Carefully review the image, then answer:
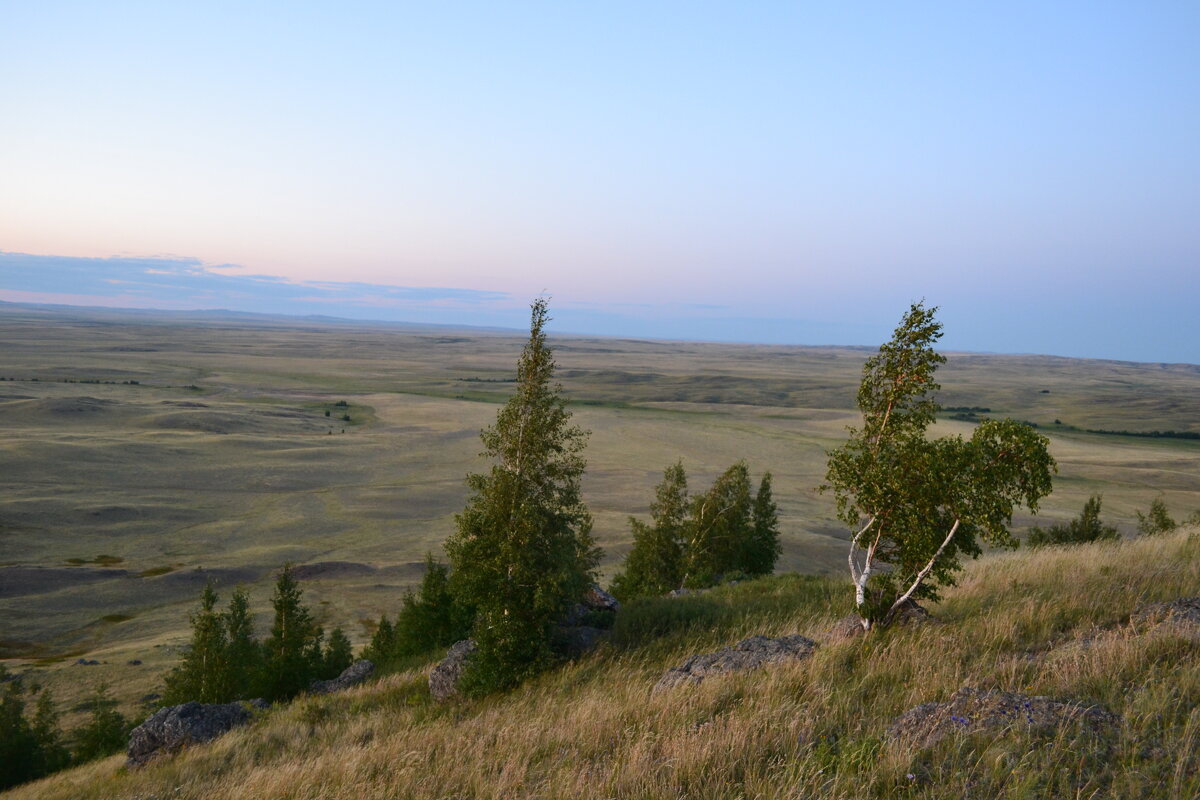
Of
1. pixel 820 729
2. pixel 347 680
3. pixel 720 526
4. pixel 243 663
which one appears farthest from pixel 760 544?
pixel 820 729

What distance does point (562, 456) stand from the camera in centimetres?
1742

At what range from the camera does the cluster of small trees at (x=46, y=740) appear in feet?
83.4

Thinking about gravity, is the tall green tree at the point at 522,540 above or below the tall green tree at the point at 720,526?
above

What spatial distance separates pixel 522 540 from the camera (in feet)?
52.8

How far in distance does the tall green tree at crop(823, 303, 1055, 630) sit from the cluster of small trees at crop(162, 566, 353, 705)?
2608 centimetres

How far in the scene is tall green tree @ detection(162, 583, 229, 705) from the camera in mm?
27016

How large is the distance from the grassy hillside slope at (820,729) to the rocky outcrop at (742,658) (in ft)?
1.93

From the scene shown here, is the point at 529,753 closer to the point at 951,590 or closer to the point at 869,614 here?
the point at 869,614

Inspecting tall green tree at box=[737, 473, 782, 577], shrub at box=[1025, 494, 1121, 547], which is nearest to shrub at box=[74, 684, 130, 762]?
tall green tree at box=[737, 473, 782, 577]

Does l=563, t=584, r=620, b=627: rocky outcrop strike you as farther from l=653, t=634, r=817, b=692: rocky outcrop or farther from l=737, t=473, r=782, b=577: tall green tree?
l=737, t=473, r=782, b=577: tall green tree

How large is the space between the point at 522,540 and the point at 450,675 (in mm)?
3916

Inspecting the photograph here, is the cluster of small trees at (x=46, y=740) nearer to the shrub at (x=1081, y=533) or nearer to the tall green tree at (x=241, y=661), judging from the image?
the tall green tree at (x=241, y=661)

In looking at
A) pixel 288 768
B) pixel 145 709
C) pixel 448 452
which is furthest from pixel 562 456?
pixel 448 452

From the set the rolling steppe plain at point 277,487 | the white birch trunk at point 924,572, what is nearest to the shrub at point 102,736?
the rolling steppe plain at point 277,487
